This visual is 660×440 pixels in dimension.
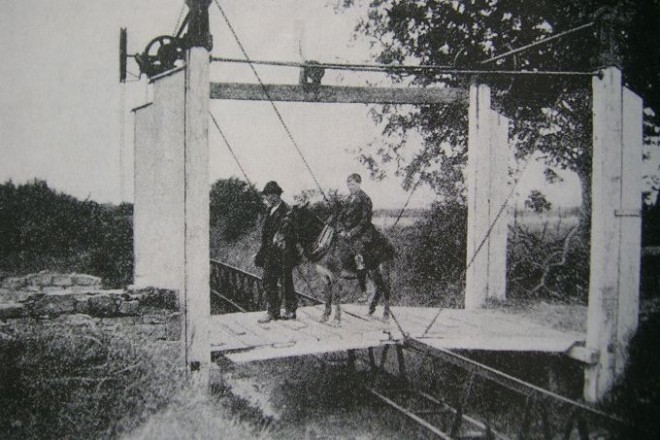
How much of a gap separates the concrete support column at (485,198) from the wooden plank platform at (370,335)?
2.62ft

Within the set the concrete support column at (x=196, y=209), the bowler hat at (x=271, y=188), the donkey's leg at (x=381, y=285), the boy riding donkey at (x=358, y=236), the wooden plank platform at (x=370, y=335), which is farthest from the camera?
the donkey's leg at (x=381, y=285)

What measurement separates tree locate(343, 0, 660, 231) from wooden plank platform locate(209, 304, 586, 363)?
10.7 ft

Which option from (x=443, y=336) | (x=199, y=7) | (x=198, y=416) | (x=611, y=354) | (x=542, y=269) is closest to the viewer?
(x=198, y=416)

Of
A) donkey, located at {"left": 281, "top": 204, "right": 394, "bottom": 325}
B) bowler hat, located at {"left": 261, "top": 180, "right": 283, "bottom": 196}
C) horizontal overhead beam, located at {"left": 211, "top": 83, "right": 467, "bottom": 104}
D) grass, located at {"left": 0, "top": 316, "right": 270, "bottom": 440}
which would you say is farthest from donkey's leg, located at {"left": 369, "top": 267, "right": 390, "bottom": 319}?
grass, located at {"left": 0, "top": 316, "right": 270, "bottom": 440}

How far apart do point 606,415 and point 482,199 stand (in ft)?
18.8

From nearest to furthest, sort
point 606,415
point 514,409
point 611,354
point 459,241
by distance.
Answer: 1. point 606,415
2. point 611,354
3. point 514,409
4. point 459,241

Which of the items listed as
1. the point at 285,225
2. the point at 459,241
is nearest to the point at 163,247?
the point at 285,225

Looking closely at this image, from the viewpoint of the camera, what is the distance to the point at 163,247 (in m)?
7.52

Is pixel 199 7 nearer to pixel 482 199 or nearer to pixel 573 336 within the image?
pixel 482 199

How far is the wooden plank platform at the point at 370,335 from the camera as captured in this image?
272 inches

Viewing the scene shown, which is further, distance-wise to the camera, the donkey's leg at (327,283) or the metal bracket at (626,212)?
the donkey's leg at (327,283)

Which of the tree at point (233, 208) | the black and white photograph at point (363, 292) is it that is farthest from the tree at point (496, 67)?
the tree at point (233, 208)

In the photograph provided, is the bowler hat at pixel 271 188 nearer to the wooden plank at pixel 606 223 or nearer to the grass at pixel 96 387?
the grass at pixel 96 387

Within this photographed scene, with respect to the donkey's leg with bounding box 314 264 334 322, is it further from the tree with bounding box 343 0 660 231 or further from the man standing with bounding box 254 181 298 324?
the tree with bounding box 343 0 660 231
